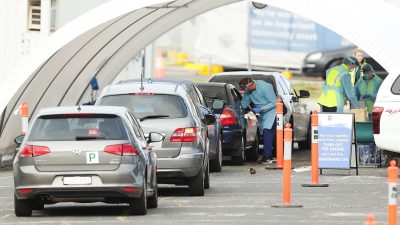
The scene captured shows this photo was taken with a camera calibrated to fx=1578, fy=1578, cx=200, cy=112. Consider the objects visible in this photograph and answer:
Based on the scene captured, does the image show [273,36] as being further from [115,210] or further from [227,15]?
[115,210]

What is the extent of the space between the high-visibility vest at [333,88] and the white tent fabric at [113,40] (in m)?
1.18

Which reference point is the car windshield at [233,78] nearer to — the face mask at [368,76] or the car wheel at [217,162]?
the face mask at [368,76]

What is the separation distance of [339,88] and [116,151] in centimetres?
1097

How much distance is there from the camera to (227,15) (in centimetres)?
5756

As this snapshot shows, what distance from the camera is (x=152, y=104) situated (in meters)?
21.6

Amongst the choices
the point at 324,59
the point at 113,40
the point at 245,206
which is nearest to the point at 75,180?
the point at 245,206

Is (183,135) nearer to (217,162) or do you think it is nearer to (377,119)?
(377,119)

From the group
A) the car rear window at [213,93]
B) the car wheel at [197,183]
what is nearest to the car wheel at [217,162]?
the car rear window at [213,93]

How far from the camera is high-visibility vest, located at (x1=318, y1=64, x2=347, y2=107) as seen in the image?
28.1 m

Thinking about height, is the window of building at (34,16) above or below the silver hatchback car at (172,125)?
above

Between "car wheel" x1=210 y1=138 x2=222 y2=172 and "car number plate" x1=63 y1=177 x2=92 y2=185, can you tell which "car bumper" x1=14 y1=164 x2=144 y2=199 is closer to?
"car number plate" x1=63 y1=177 x2=92 y2=185

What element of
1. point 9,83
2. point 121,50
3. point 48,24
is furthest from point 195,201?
point 121,50

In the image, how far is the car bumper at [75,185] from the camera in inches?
691

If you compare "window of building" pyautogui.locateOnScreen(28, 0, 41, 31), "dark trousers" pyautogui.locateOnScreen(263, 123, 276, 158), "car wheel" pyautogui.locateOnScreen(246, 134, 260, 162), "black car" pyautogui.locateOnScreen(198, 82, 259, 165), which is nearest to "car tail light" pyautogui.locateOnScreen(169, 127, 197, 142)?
"black car" pyautogui.locateOnScreen(198, 82, 259, 165)
